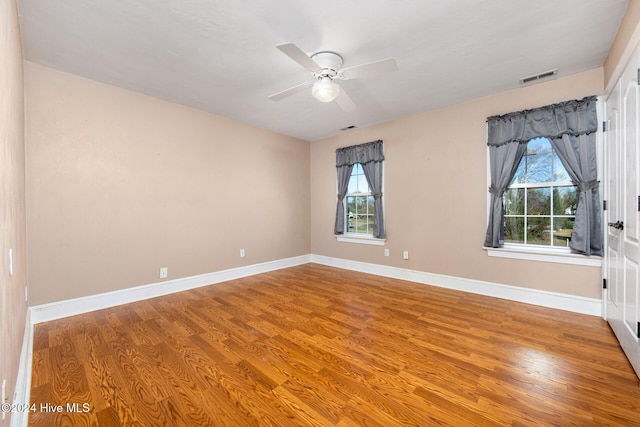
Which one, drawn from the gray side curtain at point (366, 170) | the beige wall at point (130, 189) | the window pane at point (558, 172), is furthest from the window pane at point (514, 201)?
the beige wall at point (130, 189)

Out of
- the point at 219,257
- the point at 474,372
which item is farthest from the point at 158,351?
the point at 474,372

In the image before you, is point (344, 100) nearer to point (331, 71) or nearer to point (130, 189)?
point (331, 71)

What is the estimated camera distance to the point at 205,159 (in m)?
4.00

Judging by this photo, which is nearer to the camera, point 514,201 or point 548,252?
point 548,252

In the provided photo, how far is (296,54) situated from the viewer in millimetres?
1951

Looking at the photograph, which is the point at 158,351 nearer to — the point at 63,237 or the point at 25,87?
the point at 63,237

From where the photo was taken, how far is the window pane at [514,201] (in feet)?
10.9

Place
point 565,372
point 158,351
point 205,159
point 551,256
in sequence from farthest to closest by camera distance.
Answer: point 205,159, point 551,256, point 158,351, point 565,372

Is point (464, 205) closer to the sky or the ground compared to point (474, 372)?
closer to the sky

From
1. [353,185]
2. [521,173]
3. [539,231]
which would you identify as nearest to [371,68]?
[521,173]

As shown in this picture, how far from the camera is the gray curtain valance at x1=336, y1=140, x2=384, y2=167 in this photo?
179 inches

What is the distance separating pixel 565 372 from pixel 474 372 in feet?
2.09

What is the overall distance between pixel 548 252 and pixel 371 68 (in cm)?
289

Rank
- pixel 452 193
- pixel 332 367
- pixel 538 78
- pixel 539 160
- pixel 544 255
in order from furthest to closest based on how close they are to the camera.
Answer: pixel 452 193, pixel 539 160, pixel 544 255, pixel 538 78, pixel 332 367
